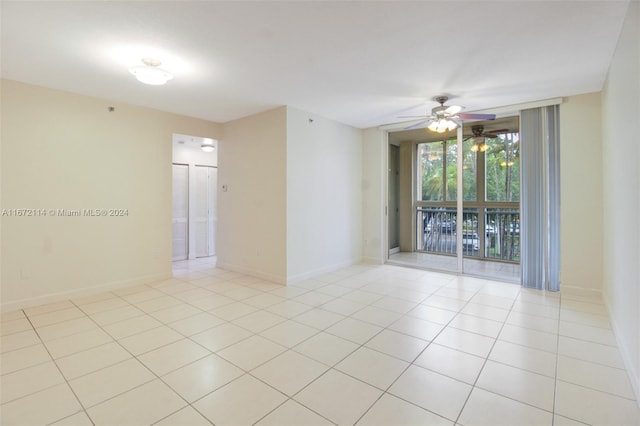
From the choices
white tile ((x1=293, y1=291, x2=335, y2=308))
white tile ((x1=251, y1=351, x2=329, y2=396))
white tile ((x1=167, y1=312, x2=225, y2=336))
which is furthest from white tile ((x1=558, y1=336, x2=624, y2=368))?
white tile ((x1=167, y1=312, x2=225, y2=336))

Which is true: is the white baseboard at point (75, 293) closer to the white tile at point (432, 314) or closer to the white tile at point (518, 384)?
the white tile at point (432, 314)

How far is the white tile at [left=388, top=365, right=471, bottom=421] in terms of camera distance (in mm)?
1911

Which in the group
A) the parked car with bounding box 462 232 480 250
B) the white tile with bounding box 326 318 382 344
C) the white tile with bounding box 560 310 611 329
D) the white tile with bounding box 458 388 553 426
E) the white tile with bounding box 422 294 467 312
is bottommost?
the white tile with bounding box 458 388 553 426

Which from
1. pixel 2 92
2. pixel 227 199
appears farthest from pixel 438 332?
pixel 2 92

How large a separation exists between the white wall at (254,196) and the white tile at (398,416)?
2.87m

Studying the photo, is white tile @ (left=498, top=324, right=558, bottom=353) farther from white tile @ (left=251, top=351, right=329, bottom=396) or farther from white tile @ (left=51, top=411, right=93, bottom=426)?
white tile @ (left=51, top=411, right=93, bottom=426)

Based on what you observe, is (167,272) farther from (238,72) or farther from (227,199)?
(238,72)

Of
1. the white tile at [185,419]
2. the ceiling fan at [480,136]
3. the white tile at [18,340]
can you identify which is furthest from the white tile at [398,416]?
the ceiling fan at [480,136]

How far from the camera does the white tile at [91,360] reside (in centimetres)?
232

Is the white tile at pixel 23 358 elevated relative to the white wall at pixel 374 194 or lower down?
lower down

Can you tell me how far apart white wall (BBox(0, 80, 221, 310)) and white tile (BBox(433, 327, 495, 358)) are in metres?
4.26

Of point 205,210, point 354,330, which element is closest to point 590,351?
point 354,330

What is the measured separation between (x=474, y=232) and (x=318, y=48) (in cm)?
552

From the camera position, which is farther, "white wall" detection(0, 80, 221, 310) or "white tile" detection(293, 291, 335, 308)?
"white tile" detection(293, 291, 335, 308)
